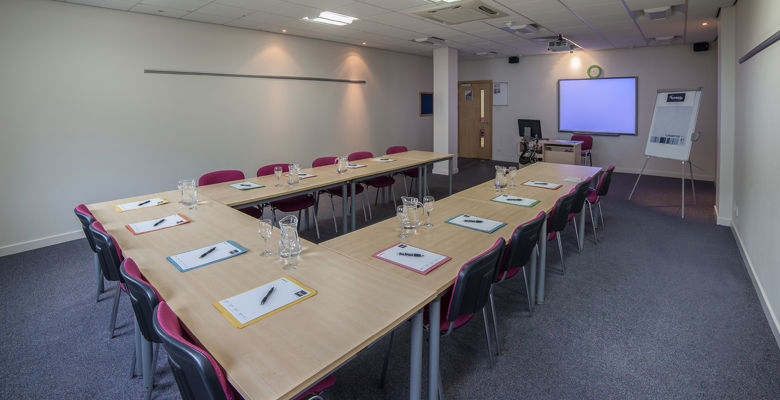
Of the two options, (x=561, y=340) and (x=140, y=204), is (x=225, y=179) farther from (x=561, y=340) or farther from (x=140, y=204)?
(x=561, y=340)

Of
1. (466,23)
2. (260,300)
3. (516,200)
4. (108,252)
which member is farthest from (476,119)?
(260,300)

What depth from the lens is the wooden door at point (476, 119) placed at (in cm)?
1091

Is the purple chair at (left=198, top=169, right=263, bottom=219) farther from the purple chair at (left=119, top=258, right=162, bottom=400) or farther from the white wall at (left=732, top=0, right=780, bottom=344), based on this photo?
the white wall at (left=732, top=0, right=780, bottom=344)

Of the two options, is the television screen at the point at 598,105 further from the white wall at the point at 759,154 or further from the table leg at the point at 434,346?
the table leg at the point at 434,346

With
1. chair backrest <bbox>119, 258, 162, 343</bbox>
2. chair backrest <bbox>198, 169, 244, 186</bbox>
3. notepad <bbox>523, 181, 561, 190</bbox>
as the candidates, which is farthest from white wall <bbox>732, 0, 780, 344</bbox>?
chair backrest <bbox>198, 169, 244, 186</bbox>

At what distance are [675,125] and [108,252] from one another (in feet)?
22.9

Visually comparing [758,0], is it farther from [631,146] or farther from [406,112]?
[406,112]

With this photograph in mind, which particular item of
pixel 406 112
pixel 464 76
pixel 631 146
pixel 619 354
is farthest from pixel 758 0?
pixel 464 76

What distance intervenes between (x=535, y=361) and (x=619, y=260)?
84.6 inches

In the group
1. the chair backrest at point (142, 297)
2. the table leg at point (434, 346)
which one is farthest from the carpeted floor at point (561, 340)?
the chair backrest at point (142, 297)

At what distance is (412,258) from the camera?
7.12 ft

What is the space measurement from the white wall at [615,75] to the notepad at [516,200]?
6763 mm

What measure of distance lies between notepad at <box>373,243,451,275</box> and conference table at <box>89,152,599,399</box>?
0.13ft

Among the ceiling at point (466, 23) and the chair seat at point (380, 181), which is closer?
the ceiling at point (466, 23)
